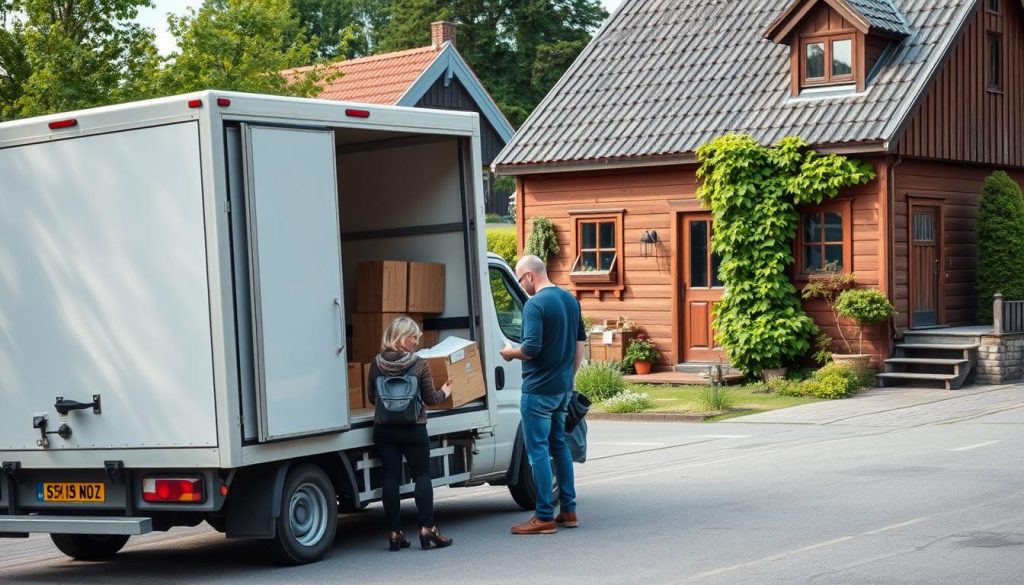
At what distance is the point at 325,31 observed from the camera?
68562 mm

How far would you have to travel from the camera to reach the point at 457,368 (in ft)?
34.4

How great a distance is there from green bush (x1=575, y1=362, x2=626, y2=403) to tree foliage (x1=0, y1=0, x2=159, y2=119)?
24.8 feet

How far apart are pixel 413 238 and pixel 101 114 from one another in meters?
2.88

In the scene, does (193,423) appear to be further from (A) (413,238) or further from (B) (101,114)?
(A) (413,238)

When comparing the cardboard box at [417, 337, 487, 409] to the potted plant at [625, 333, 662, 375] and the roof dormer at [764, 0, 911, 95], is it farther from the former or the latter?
the potted plant at [625, 333, 662, 375]

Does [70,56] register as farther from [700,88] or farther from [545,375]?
[545,375]

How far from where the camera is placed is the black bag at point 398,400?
9.85 m

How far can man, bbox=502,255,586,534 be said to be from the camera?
34.1 ft

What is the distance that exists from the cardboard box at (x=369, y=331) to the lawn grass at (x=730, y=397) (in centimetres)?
889

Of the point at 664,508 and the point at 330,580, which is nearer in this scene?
the point at 330,580

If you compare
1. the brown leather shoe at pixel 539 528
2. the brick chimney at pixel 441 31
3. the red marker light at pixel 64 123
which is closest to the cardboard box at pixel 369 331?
the brown leather shoe at pixel 539 528

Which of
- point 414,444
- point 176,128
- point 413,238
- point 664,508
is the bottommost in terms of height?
point 664,508

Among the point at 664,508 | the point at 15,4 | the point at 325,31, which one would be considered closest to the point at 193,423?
the point at 664,508

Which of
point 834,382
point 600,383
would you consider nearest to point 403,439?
point 600,383
